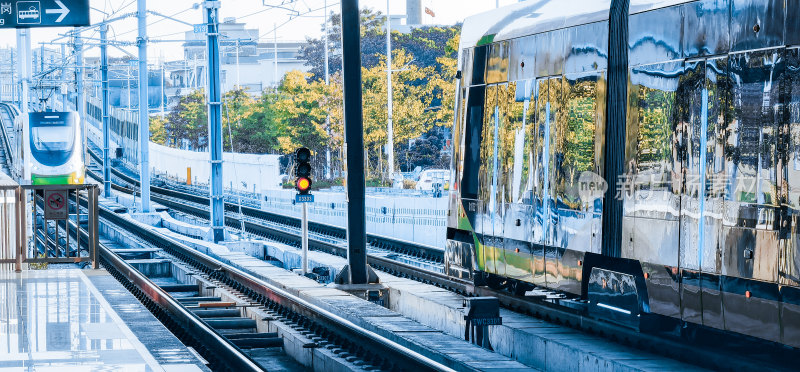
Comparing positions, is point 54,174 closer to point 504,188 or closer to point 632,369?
point 504,188

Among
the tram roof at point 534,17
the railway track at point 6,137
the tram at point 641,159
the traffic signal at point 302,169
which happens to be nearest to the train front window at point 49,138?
the traffic signal at point 302,169

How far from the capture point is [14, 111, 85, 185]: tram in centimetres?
4756

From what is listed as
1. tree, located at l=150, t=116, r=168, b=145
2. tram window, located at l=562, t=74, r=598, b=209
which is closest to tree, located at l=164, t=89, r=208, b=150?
tree, located at l=150, t=116, r=168, b=145

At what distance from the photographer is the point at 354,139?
1697cm

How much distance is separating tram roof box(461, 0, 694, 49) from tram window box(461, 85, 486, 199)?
0.70 metres

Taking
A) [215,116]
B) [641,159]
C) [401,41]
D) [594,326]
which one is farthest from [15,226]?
[401,41]

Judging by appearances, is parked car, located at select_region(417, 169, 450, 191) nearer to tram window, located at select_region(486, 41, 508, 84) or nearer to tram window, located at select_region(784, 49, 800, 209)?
tram window, located at select_region(486, 41, 508, 84)

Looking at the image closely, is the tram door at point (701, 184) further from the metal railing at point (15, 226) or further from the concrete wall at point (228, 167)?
the concrete wall at point (228, 167)

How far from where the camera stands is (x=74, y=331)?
12.5m

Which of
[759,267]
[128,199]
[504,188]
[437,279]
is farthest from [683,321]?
[128,199]

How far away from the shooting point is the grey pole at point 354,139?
16891mm

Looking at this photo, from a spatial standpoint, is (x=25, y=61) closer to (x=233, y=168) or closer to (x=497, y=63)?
(x=233, y=168)

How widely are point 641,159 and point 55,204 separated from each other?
1081 cm

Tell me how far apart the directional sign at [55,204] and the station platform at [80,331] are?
53.5 inches
